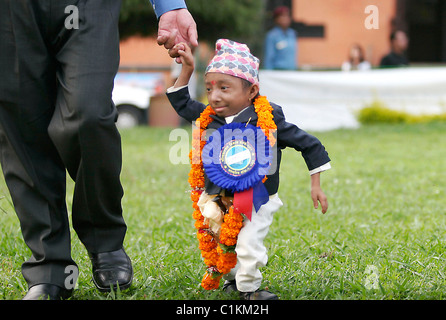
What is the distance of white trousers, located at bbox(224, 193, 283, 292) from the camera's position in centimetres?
268

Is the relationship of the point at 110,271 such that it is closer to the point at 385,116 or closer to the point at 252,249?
the point at 252,249

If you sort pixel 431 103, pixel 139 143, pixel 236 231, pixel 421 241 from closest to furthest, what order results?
pixel 236 231 → pixel 421 241 → pixel 139 143 → pixel 431 103

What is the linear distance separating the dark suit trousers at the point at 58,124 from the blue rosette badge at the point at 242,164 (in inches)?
15.8

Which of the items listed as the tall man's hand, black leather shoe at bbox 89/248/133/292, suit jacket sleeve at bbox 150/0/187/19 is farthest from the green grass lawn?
suit jacket sleeve at bbox 150/0/187/19

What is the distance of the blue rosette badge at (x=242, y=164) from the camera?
2674 mm

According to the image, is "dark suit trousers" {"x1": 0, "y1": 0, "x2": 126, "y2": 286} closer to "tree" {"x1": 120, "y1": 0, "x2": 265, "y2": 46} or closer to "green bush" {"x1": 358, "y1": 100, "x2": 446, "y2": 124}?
"tree" {"x1": 120, "y1": 0, "x2": 265, "y2": 46}

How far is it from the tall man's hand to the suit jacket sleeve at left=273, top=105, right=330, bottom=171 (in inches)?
18.4

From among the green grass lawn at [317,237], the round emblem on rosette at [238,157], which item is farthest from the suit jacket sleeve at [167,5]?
the green grass lawn at [317,237]

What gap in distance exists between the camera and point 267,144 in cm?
271

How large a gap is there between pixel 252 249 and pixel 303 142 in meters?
0.47

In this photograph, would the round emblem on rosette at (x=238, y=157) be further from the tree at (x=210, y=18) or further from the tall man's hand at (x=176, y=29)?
the tree at (x=210, y=18)
